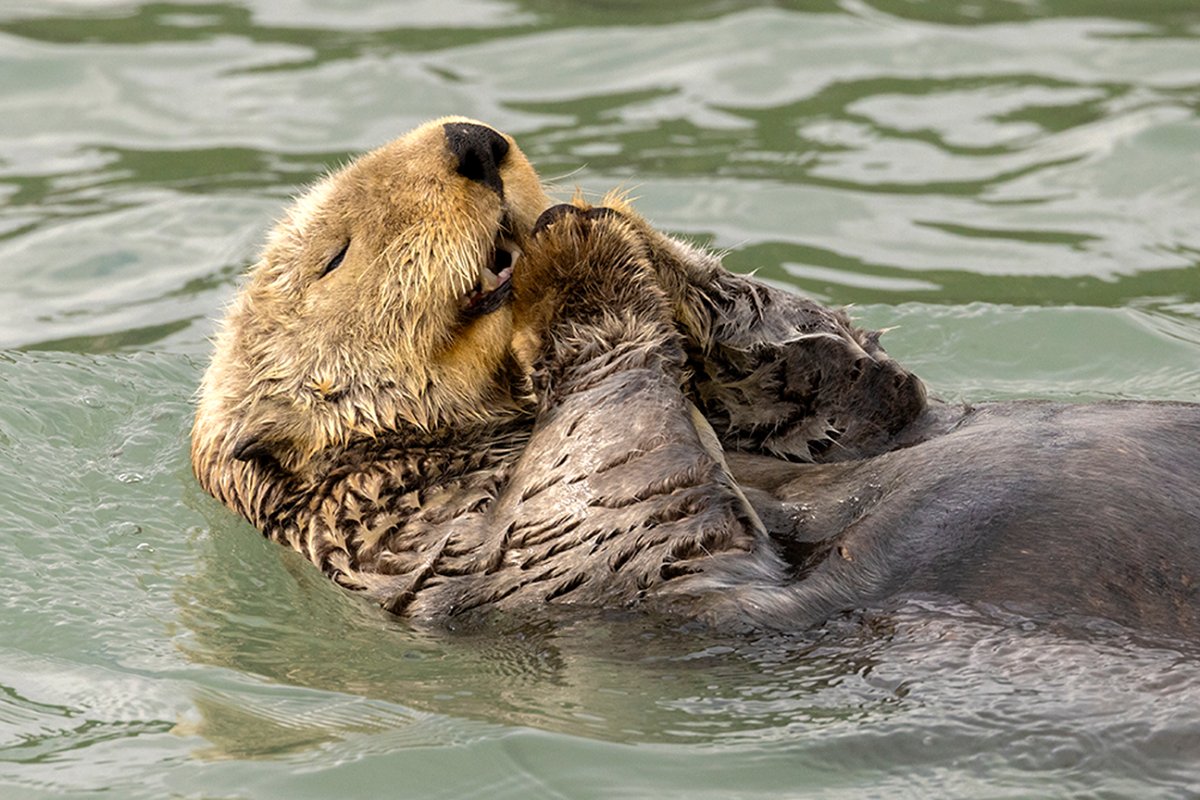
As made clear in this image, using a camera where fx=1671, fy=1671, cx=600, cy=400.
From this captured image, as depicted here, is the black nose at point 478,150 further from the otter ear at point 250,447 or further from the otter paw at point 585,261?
the otter ear at point 250,447

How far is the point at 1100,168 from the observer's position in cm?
814

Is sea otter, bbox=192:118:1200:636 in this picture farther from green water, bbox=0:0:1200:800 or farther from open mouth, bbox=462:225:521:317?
green water, bbox=0:0:1200:800

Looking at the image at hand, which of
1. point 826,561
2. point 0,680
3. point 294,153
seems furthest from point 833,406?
point 294,153

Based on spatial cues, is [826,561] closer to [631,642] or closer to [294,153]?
[631,642]

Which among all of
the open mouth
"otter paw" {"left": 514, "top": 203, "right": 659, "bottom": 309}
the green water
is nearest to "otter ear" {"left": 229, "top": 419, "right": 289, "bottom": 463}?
the green water

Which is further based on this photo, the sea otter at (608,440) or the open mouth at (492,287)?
the open mouth at (492,287)

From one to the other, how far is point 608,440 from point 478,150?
81cm

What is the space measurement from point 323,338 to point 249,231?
360 centimetres

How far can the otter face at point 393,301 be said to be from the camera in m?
4.28

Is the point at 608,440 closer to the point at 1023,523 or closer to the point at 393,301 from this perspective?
the point at 393,301

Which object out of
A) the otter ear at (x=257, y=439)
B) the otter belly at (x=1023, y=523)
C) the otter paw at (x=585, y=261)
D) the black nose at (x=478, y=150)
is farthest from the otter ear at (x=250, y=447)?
the otter belly at (x=1023, y=523)

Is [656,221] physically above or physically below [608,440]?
below

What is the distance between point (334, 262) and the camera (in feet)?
14.8

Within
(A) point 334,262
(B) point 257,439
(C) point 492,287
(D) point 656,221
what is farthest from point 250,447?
(D) point 656,221
